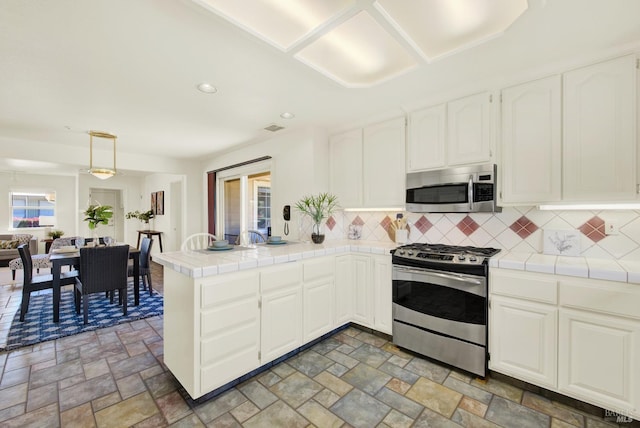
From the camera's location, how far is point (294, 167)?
3.63m

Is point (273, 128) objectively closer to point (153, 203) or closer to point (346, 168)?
point (346, 168)

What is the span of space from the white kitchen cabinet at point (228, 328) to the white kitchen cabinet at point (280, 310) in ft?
0.23

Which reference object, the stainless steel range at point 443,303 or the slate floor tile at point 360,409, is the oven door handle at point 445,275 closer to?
the stainless steel range at point 443,303

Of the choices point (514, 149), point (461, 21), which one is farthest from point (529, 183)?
point (461, 21)

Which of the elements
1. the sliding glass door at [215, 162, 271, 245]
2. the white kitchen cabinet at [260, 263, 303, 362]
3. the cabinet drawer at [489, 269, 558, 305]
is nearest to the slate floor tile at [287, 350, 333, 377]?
the white kitchen cabinet at [260, 263, 303, 362]

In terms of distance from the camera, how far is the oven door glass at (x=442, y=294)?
6.79ft

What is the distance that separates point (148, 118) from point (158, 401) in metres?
2.79

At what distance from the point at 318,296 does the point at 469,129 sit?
1.99 m

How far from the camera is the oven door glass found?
6.79 ft

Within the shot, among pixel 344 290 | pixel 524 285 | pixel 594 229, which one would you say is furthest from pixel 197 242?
pixel 594 229

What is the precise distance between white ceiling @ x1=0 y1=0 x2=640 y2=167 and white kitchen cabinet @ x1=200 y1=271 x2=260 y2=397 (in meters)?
1.51

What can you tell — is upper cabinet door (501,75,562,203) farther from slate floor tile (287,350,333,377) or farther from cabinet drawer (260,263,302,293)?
slate floor tile (287,350,333,377)

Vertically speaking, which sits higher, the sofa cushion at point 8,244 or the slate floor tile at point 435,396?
the sofa cushion at point 8,244

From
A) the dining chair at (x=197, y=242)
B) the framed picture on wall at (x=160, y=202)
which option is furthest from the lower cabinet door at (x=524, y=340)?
the framed picture on wall at (x=160, y=202)
